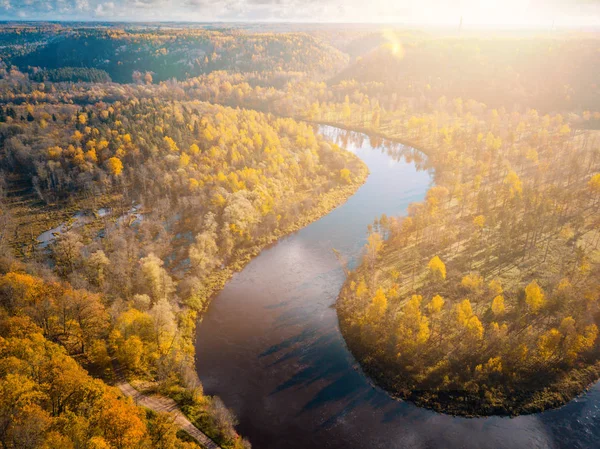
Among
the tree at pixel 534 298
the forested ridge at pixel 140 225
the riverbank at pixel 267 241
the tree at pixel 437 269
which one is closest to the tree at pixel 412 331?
the tree at pixel 437 269

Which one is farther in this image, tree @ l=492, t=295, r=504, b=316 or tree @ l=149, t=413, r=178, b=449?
tree @ l=492, t=295, r=504, b=316

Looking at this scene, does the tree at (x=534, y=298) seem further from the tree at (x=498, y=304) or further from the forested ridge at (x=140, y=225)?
the forested ridge at (x=140, y=225)

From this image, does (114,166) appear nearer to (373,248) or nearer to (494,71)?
(373,248)

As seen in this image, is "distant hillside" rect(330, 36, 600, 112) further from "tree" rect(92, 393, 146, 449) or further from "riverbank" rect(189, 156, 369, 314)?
"tree" rect(92, 393, 146, 449)

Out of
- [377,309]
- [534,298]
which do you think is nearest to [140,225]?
[377,309]

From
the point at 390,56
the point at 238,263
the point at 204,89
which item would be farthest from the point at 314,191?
the point at 390,56

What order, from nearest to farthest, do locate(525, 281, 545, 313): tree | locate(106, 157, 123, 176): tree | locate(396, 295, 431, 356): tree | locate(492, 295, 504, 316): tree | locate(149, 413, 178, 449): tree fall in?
1. locate(149, 413, 178, 449): tree
2. locate(396, 295, 431, 356): tree
3. locate(525, 281, 545, 313): tree
4. locate(492, 295, 504, 316): tree
5. locate(106, 157, 123, 176): tree

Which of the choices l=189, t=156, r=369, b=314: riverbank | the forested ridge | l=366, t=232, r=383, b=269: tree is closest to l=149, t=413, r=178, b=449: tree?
the forested ridge
